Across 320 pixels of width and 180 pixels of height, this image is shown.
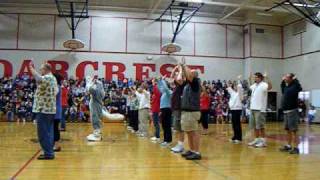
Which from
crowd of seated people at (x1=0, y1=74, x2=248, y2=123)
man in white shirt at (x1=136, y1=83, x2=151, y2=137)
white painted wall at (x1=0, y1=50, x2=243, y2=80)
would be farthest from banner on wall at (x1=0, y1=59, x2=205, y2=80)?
man in white shirt at (x1=136, y1=83, x2=151, y2=137)

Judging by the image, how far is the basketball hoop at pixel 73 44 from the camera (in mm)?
17156

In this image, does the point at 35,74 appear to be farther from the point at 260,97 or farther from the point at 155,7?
the point at 155,7

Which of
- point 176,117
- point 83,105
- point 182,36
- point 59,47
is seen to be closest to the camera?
point 176,117

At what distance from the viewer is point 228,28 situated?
20547 millimetres

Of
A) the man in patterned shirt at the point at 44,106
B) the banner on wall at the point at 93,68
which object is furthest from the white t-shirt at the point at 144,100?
the banner on wall at the point at 93,68

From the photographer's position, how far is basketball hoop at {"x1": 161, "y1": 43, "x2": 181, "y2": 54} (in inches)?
715

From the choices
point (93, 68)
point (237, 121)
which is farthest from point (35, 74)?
point (93, 68)

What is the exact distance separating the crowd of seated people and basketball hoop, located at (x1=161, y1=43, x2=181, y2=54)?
6.37 feet

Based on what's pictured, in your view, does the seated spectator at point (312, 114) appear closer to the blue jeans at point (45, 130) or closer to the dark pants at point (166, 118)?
the dark pants at point (166, 118)

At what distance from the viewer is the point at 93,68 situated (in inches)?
741

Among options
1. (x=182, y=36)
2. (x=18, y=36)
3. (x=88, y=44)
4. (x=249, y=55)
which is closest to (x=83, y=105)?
(x=88, y=44)

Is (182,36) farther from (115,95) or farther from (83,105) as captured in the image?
(83,105)

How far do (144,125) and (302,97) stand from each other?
12182 mm

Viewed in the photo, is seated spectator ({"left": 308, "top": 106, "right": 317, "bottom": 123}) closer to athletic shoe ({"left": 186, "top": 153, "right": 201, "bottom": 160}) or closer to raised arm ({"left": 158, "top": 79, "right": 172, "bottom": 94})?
raised arm ({"left": 158, "top": 79, "right": 172, "bottom": 94})
